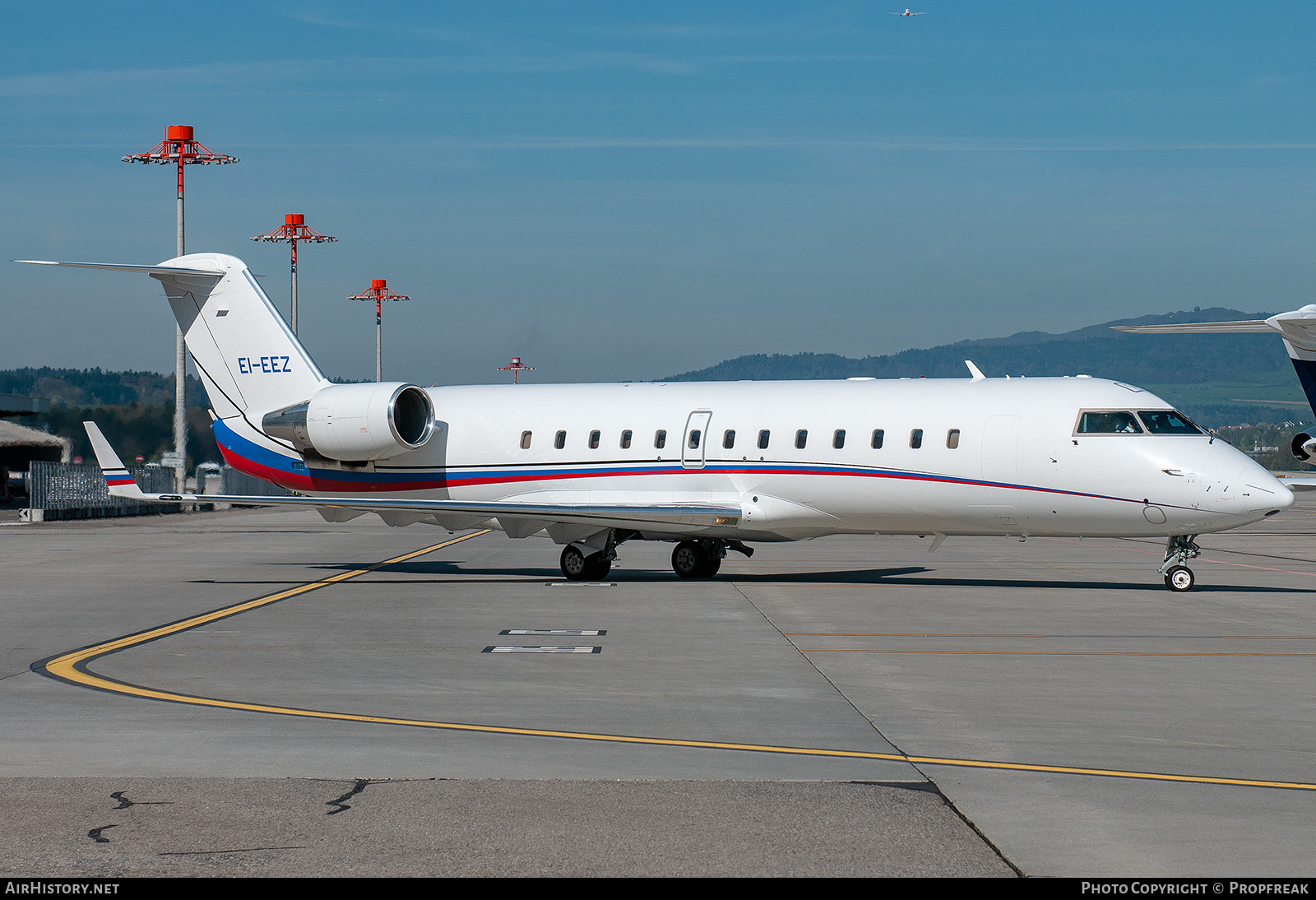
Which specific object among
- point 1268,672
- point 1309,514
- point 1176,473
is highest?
point 1176,473

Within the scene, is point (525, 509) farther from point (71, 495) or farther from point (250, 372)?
point (71, 495)

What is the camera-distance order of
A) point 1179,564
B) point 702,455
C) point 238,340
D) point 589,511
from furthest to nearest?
point 238,340
point 702,455
point 589,511
point 1179,564

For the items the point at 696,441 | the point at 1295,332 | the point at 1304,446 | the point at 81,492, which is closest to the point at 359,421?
the point at 696,441

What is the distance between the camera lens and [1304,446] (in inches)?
1363

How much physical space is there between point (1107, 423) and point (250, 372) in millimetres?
16702

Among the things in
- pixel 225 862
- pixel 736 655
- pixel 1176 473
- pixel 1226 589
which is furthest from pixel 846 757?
pixel 1226 589

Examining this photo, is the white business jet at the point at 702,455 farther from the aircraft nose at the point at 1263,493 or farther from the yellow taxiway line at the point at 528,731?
the yellow taxiway line at the point at 528,731

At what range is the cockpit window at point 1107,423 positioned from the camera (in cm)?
2167

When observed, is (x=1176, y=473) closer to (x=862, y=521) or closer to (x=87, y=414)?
(x=862, y=521)

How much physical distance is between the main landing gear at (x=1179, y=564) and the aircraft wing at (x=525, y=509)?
714 centimetres

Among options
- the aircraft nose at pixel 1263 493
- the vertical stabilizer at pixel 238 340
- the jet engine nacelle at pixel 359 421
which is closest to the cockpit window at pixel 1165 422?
the aircraft nose at pixel 1263 493

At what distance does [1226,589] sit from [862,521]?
600cm

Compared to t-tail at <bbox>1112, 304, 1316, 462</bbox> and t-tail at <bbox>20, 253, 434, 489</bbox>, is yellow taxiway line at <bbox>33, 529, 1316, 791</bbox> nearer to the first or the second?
t-tail at <bbox>20, 253, 434, 489</bbox>

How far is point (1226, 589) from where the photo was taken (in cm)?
2205
